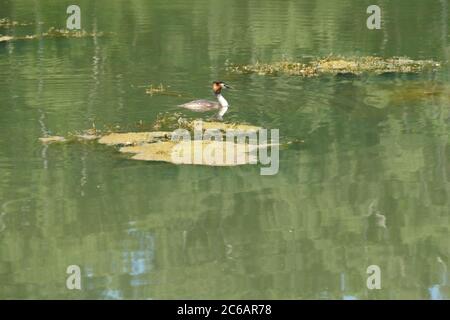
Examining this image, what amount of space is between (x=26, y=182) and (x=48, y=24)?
18.3 metres

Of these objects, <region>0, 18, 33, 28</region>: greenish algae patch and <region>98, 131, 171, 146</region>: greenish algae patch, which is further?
<region>0, 18, 33, 28</region>: greenish algae patch

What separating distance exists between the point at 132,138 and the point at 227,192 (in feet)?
9.50

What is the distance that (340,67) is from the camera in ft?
77.0

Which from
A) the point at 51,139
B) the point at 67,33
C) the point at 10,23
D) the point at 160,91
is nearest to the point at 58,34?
the point at 67,33

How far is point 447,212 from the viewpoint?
1402 cm

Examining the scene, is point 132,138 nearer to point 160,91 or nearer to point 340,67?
point 160,91

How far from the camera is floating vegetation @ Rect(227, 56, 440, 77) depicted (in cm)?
2297

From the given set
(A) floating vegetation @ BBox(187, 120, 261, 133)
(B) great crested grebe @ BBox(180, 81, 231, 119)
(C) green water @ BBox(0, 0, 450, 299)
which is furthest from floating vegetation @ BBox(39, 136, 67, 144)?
(B) great crested grebe @ BBox(180, 81, 231, 119)

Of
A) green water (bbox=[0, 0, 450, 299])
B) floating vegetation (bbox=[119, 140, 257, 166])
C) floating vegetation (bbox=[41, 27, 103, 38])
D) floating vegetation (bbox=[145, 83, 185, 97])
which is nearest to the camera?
green water (bbox=[0, 0, 450, 299])

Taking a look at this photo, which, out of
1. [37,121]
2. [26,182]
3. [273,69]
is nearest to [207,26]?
[273,69]

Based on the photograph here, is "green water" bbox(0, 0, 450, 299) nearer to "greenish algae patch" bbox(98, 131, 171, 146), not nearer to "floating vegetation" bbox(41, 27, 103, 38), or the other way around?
"greenish algae patch" bbox(98, 131, 171, 146)

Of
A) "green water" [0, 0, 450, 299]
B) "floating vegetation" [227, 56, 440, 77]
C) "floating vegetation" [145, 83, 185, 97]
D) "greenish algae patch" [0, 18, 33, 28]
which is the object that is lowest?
"green water" [0, 0, 450, 299]

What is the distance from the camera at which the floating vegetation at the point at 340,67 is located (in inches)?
904

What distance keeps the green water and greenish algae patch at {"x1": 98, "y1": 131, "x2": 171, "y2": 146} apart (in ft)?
1.22
